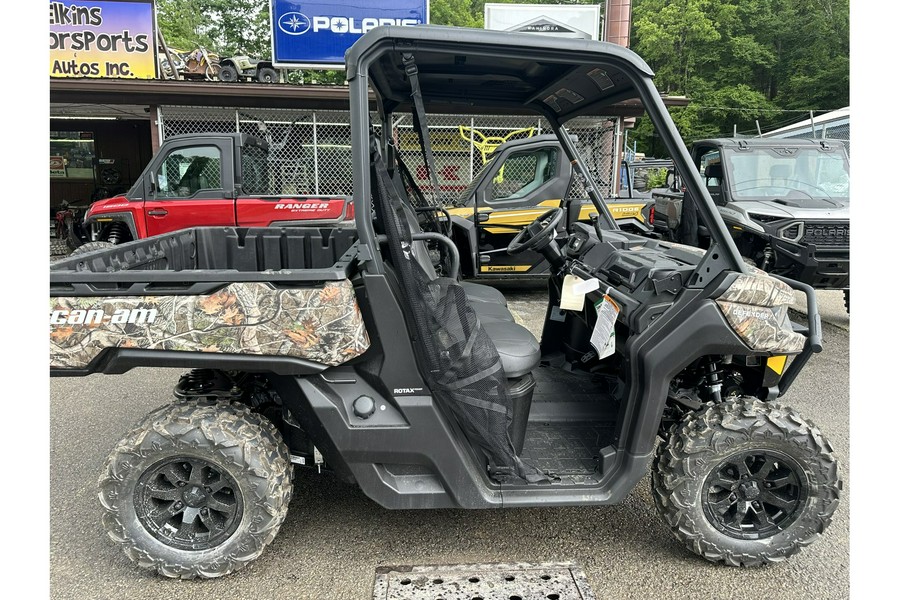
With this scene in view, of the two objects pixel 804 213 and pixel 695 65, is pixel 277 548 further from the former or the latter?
pixel 695 65

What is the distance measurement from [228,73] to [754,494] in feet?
44.6

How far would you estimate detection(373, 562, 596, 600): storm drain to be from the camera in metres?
2.27

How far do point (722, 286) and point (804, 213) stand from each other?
15.1ft

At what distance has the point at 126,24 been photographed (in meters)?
11.4

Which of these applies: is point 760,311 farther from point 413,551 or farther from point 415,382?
point 413,551

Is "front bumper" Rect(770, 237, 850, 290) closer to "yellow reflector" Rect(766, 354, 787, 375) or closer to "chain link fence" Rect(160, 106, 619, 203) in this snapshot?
"yellow reflector" Rect(766, 354, 787, 375)

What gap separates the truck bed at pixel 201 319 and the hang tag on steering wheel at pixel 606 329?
117 cm

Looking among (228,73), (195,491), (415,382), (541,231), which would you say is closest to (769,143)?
(541,231)

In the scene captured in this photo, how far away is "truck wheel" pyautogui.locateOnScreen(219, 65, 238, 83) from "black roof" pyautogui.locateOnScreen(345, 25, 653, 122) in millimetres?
11230

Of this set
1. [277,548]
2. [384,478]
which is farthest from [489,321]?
[277,548]

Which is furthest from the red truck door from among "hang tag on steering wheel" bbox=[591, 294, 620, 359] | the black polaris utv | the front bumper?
the front bumper

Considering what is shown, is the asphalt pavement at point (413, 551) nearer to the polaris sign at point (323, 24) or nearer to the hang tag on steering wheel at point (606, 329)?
the hang tag on steering wheel at point (606, 329)

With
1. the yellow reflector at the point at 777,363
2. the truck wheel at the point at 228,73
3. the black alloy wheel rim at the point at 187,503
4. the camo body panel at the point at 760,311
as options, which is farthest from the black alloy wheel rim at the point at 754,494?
the truck wheel at the point at 228,73

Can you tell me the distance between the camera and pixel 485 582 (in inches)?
92.0
